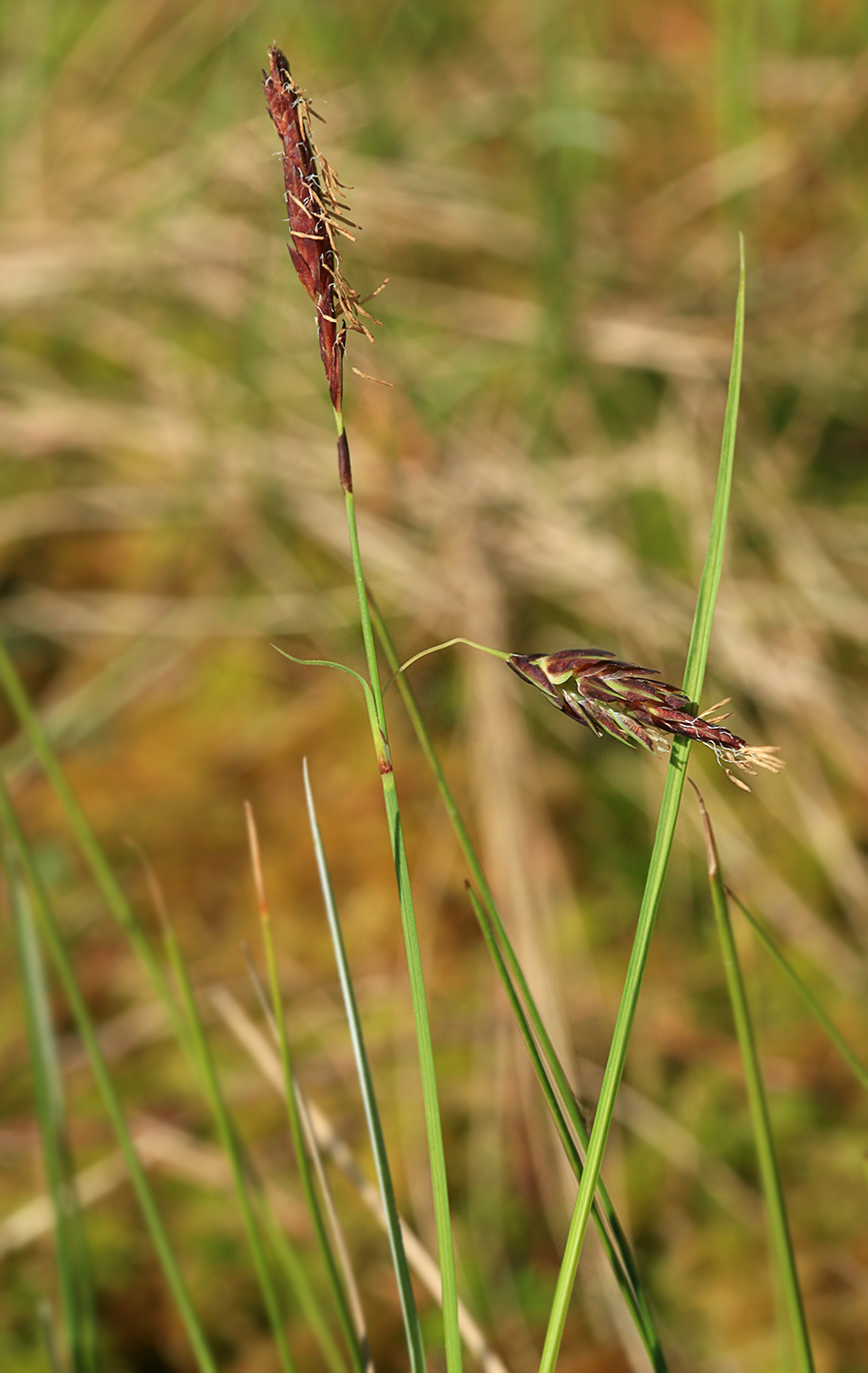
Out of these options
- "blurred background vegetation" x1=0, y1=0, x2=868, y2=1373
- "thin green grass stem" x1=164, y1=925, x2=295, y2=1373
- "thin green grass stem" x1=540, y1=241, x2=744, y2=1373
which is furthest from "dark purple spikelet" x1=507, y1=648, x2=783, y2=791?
"blurred background vegetation" x1=0, y1=0, x2=868, y2=1373

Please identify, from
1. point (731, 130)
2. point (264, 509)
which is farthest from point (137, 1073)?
point (731, 130)

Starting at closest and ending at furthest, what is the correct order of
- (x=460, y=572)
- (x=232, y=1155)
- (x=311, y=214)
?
(x=311, y=214) < (x=232, y=1155) < (x=460, y=572)

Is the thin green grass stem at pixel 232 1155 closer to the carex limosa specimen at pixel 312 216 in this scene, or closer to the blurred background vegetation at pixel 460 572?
the blurred background vegetation at pixel 460 572

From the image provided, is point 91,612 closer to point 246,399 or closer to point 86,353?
point 246,399

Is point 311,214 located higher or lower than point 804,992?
higher

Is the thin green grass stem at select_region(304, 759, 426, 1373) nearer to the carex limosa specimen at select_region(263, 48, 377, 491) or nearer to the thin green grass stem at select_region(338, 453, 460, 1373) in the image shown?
the thin green grass stem at select_region(338, 453, 460, 1373)

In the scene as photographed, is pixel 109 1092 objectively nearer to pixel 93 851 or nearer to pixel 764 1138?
pixel 93 851

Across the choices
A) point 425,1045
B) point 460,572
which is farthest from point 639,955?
point 460,572
